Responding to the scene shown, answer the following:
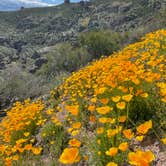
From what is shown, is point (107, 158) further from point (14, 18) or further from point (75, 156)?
point (14, 18)

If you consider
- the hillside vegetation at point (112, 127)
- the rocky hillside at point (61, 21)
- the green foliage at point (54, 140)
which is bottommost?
the rocky hillside at point (61, 21)

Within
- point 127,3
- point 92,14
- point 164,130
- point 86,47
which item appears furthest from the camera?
point 92,14

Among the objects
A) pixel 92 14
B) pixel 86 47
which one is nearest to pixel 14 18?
pixel 92 14

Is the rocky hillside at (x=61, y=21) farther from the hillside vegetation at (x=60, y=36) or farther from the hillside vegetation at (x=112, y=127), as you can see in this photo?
the hillside vegetation at (x=112, y=127)

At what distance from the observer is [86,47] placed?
5188cm

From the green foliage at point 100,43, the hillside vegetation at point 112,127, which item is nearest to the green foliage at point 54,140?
the hillside vegetation at point 112,127

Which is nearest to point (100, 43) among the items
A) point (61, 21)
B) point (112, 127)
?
point (112, 127)

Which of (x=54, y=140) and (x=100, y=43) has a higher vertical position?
(x=54, y=140)

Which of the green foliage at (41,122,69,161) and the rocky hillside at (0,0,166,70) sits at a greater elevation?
the green foliage at (41,122,69,161)

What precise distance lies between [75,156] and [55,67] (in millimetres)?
46080

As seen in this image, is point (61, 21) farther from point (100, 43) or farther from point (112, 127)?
point (112, 127)

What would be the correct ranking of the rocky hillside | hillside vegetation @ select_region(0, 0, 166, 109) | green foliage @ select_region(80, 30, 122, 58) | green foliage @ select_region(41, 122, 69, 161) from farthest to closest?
the rocky hillside
green foliage @ select_region(80, 30, 122, 58)
hillside vegetation @ select_region(0, 0, 166, 109)
green foliage @ select_region(41, 122, 69, 161)

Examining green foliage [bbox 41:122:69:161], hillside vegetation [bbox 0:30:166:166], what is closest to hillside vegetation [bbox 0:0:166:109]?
green foliage [bbox 41:122:69:161]

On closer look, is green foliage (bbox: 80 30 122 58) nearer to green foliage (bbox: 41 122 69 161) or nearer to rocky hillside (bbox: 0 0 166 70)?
rocky hillside (bbox: 0 0 166 70)
